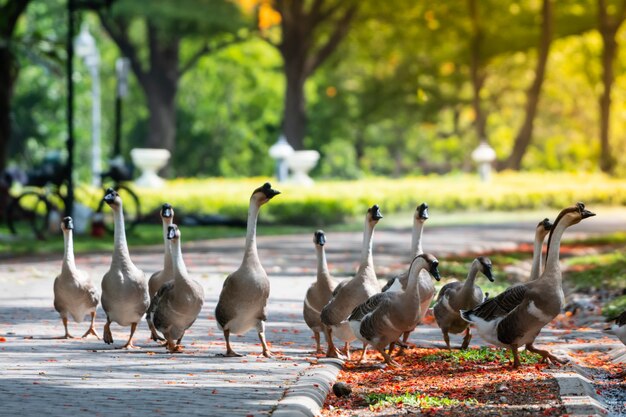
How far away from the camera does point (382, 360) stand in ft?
38.2

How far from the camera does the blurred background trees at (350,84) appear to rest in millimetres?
46750

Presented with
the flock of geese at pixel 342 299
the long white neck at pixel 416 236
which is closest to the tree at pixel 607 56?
the long white neck at pixel 416 236

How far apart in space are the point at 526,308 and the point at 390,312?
111 centimetres

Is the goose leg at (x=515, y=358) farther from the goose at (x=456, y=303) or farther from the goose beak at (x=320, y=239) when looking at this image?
the goose beak at (x=320, y=239)

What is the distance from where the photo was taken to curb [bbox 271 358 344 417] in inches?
348

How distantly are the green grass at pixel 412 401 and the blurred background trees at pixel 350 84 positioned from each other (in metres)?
30.1

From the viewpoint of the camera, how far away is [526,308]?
10.8m

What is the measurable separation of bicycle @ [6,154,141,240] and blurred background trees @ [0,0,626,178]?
27.4 feet

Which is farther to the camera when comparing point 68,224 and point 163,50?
point 163,50

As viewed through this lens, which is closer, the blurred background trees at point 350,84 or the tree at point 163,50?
the tree at point 163,50

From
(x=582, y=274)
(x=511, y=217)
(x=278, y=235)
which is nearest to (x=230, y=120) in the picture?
(x=511, y=217)

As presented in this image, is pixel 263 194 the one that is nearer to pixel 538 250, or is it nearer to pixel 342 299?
pixel 342 299

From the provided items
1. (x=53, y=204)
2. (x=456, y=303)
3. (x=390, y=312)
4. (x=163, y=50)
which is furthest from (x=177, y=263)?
(x=163, y=50)

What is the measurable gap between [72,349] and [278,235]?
16763mm
